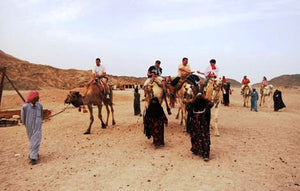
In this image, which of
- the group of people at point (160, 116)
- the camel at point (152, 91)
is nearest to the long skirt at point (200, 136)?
the group of people at point (160, 116)

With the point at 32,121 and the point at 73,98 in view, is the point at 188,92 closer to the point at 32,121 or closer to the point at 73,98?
the point at 32,121

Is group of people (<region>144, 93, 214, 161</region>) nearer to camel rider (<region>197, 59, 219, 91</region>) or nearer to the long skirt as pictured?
the long skirt

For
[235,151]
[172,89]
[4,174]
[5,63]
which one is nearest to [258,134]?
[235,151]

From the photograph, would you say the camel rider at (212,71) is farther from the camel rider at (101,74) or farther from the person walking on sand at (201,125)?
the camel rider at (101,74)

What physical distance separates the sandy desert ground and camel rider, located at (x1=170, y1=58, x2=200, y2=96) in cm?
203

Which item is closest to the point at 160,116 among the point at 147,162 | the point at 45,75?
the point at 147,162

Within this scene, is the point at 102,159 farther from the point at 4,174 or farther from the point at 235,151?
the point at 235,151

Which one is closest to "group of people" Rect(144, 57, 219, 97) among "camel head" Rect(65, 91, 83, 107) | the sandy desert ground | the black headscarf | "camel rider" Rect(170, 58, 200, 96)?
"camel rider" Rect(170, 58, 200, 96)

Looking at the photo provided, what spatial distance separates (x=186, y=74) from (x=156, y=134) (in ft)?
11.9

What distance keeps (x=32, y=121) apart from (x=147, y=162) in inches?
136

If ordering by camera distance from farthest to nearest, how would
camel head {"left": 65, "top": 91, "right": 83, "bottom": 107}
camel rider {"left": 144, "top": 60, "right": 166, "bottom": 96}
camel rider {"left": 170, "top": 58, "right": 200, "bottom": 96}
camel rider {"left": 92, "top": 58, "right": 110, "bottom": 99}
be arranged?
camel head {"left": 65, "top": 91, "right": 83, "bottom": 107} → camel rider {"left": 92, "top": 58, "right": 110, "bottom": 99} → camel rider {"left": 170, "top": 58, "right": 200, "bottom": 96} → camel rider {"left": 144, "top": 60, "right": 166, "bottom": 96}

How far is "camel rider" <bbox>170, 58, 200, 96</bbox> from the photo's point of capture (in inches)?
437

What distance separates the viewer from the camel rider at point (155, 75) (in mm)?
10133

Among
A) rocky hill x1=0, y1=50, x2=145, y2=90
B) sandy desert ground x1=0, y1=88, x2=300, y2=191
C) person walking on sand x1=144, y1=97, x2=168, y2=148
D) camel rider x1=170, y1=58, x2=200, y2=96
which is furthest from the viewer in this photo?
rocky hill x1=0, y1=50, x2=145, y2=90
